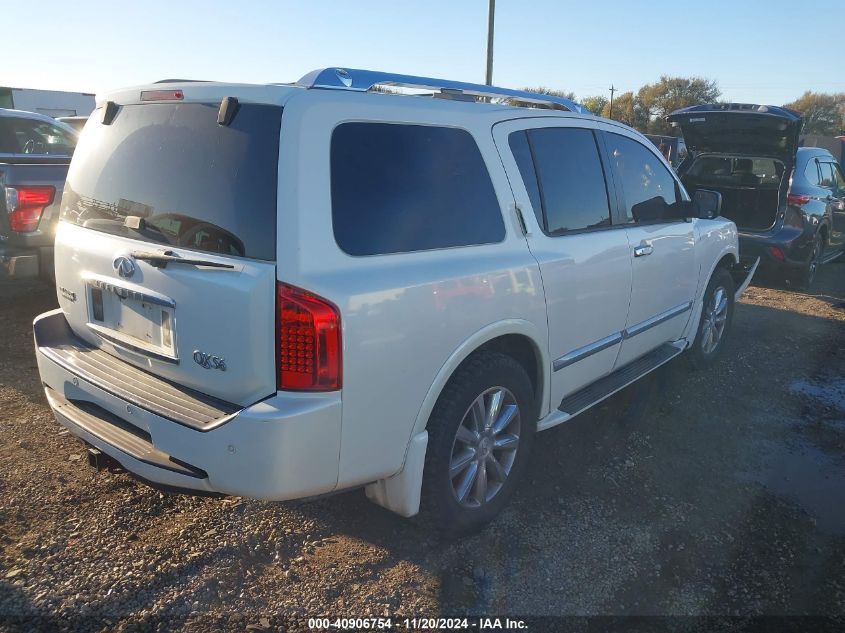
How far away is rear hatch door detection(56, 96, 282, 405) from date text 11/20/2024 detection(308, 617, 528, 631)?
36.2 inches

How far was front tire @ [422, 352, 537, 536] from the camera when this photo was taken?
2.80 m

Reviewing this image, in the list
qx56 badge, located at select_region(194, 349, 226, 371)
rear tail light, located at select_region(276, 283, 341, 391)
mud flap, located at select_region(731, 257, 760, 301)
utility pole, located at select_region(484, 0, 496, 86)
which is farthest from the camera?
utility pole, located at select_region(484, 0, 496, 86)

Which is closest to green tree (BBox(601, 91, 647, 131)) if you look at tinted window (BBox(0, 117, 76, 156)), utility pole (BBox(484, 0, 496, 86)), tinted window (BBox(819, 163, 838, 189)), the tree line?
the tree line

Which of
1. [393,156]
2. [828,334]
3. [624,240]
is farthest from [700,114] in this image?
[393,156]

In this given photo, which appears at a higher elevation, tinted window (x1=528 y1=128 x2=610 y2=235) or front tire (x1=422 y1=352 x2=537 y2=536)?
tinted window (x1=528 y1=128 x2=610 y2=235)

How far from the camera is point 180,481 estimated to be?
2.44m

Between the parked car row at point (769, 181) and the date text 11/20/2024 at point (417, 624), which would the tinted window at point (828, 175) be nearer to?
the parked car row at point (769, 181)

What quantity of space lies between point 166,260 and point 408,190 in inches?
37.6

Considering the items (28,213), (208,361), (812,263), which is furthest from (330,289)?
(812,263)

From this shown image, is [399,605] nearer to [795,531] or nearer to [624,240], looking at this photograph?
[795,531]

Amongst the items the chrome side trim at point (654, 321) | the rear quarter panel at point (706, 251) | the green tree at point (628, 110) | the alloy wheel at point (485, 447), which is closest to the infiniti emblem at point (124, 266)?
the alloy wheel at point (485, 447)

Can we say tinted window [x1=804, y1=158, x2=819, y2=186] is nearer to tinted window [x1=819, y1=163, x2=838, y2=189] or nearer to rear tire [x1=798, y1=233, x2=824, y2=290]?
tinted window [x1=819, y1=163, x2=838, y2=189]

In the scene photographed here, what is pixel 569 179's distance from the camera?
3.59 metres

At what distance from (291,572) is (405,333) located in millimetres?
1173
